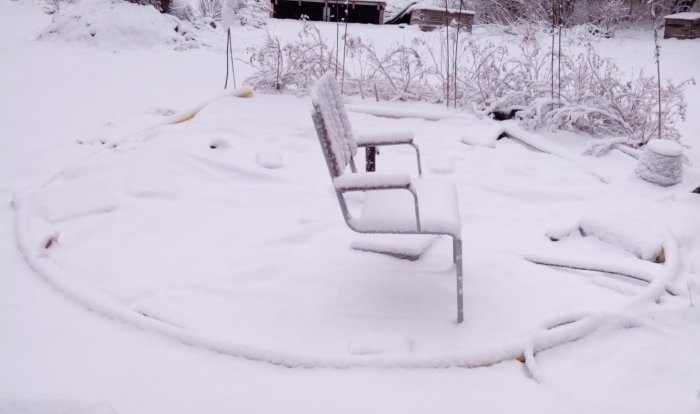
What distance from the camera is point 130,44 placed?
11023 millimetres

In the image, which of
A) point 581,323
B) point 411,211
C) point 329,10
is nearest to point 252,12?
point 329,10

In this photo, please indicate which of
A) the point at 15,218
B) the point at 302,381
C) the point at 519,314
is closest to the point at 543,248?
the point at 519,314

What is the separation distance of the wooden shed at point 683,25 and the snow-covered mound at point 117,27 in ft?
32.0

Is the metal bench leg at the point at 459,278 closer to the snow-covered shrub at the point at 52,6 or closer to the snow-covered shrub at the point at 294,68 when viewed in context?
the snow-covered shrub at the point at 294,68

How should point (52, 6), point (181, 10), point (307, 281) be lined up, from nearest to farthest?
point (307, 281), point (181, 10), point (52, 6)

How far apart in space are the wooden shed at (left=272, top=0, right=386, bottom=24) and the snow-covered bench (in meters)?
13.5

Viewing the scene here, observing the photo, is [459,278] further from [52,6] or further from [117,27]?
[52,6]

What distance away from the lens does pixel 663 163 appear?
15.5ft

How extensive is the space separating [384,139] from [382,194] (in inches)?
16.7

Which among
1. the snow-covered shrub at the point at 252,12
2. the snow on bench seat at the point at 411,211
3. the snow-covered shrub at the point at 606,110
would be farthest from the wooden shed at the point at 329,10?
the snow on bench seat at the point at 411,211

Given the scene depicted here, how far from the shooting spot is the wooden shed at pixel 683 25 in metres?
12.1

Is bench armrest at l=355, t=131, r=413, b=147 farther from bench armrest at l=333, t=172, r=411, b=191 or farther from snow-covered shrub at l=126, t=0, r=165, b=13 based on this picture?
snow-covered shrub at l=126, t=0, r=165, b=13

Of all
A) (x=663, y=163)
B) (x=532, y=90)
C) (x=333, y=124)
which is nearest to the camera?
(x=333, y=124)

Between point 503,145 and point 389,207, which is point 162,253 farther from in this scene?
point 503,145
